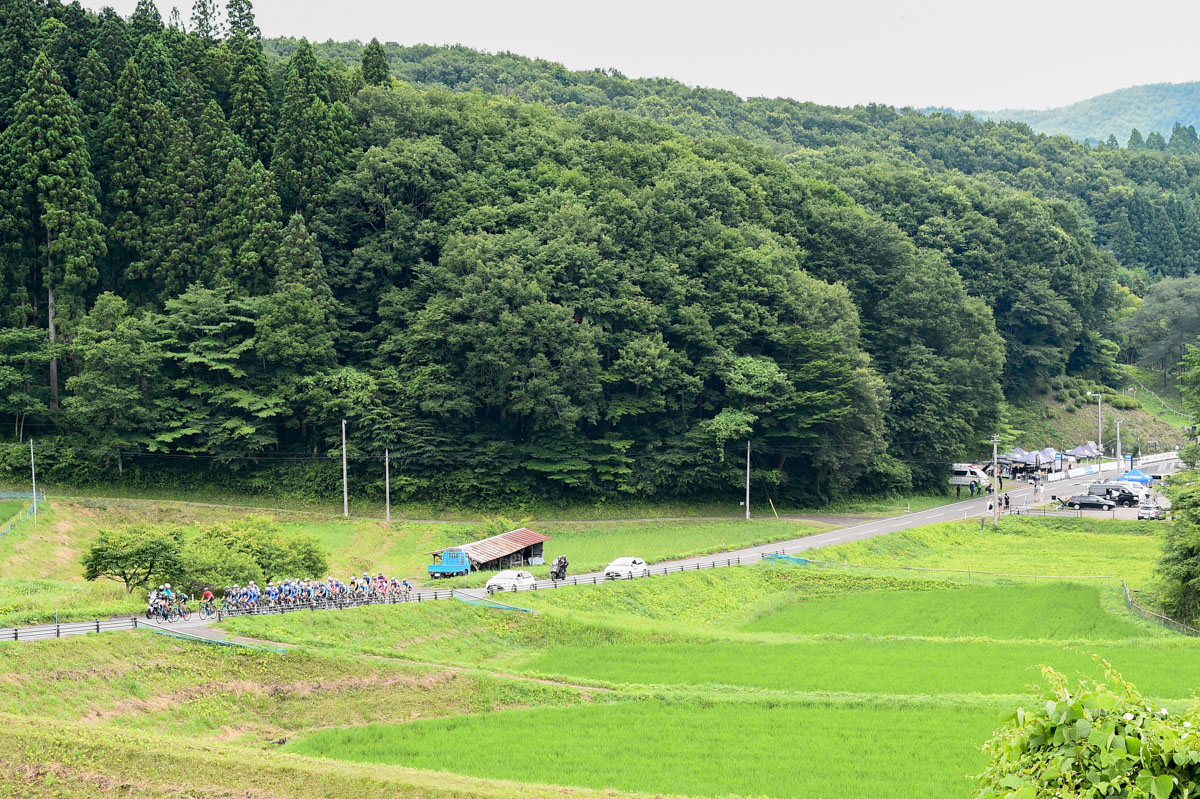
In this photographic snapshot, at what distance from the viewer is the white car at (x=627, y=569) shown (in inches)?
1827

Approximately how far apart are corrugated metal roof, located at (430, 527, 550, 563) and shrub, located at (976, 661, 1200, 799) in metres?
Result: 40.0

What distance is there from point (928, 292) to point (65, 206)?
176 ft

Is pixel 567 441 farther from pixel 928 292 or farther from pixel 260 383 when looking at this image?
pixel 928 292

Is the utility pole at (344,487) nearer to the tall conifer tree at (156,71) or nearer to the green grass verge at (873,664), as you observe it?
the tall conifer tree at (156,71)

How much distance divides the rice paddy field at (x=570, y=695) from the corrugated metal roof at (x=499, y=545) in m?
6.08

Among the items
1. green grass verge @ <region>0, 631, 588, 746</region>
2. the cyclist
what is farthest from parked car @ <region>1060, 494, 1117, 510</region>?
the cyclist

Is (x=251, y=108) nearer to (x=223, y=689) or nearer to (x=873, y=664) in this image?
(x=223, y=689)

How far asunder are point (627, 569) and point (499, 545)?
5976 mm

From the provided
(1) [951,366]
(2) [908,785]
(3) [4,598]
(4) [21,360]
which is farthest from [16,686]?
(1) [951,366]

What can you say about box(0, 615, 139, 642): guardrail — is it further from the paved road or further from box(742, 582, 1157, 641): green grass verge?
box(742, 582, 1157, 641): green grass verge

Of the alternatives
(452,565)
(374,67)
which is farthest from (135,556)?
(374,67)

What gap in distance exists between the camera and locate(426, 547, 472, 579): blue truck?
47.5 meters

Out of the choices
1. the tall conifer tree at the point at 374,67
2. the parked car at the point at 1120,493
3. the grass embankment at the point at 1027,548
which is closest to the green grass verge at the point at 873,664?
the grass embankment at the point at 1027,548

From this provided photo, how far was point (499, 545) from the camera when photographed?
49.4m
